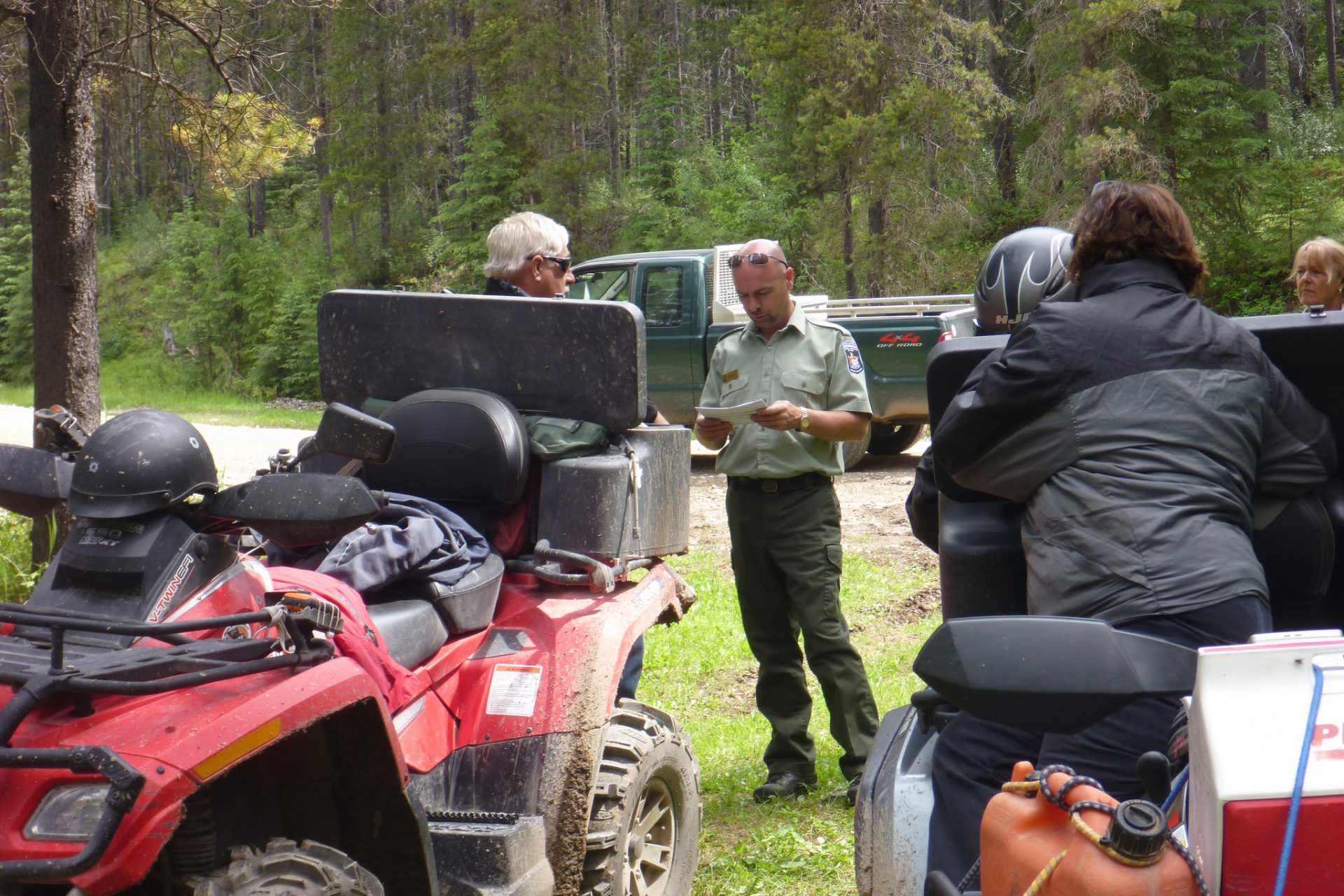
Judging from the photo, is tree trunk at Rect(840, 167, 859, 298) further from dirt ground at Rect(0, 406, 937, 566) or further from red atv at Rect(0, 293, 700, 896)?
red atv at Rect(0, 293, 700, 896)

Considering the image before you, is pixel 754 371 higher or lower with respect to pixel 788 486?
higher

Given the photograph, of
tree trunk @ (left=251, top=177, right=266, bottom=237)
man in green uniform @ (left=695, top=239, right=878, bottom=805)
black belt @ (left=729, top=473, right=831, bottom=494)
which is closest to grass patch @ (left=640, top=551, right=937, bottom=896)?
man in green uniform @ (left=695, top=239, right=878, bottom=805)

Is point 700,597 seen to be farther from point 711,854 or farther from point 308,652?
point 308,652

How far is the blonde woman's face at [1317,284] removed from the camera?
521 cm

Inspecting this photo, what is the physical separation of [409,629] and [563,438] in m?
0.81

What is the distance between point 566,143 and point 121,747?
28.6m

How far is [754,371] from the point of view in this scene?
5.00 metres

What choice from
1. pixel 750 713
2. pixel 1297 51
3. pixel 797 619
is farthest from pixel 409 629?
pixel 1297 51

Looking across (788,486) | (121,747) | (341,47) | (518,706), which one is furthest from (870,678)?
(341,47)

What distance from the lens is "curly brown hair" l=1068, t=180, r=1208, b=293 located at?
248 cm

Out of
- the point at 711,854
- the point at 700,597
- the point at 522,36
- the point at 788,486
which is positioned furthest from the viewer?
the point at 522,36

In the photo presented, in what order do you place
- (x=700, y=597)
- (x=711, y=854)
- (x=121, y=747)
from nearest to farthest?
(x=121, y=747) < (x=711, y=854) < (x=700, y=597)

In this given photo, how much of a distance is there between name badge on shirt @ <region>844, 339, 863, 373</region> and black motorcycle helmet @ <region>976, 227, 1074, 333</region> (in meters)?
1.61

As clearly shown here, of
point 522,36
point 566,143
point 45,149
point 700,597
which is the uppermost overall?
point 522,36
